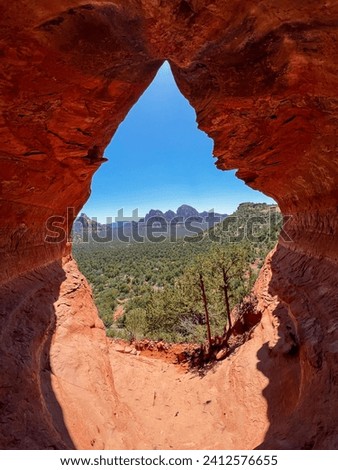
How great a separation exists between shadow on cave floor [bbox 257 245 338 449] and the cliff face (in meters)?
0.04

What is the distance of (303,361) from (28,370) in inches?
249

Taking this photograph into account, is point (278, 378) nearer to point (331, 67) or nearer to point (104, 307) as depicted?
point (331, 67)

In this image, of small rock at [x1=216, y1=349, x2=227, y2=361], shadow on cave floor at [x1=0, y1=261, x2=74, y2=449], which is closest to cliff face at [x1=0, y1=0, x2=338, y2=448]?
shadow on cave floor at [x1=0, y1=261, x2=74, y2=449]

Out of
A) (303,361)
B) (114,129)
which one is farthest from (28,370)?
(303,361)

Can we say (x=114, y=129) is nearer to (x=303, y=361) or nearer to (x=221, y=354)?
(x=303, y=361)

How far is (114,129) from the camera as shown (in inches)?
276

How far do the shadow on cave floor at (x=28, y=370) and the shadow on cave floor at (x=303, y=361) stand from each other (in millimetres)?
3962

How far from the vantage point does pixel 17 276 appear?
7.48m

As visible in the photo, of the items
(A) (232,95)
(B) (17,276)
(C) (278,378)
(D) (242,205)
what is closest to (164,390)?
(C) (278,378)

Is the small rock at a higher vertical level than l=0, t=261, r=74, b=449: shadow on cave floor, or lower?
lower

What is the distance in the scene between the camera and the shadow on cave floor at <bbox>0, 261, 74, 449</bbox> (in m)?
4.47

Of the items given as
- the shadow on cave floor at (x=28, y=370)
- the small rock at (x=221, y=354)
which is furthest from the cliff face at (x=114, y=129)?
the small rock at (x=221, y=354)

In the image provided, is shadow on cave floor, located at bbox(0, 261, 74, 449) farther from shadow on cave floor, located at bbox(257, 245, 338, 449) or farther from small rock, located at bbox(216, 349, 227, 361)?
small rock, located at bbox(216, 349, 227, 361)

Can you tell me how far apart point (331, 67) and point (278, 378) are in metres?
8.87
